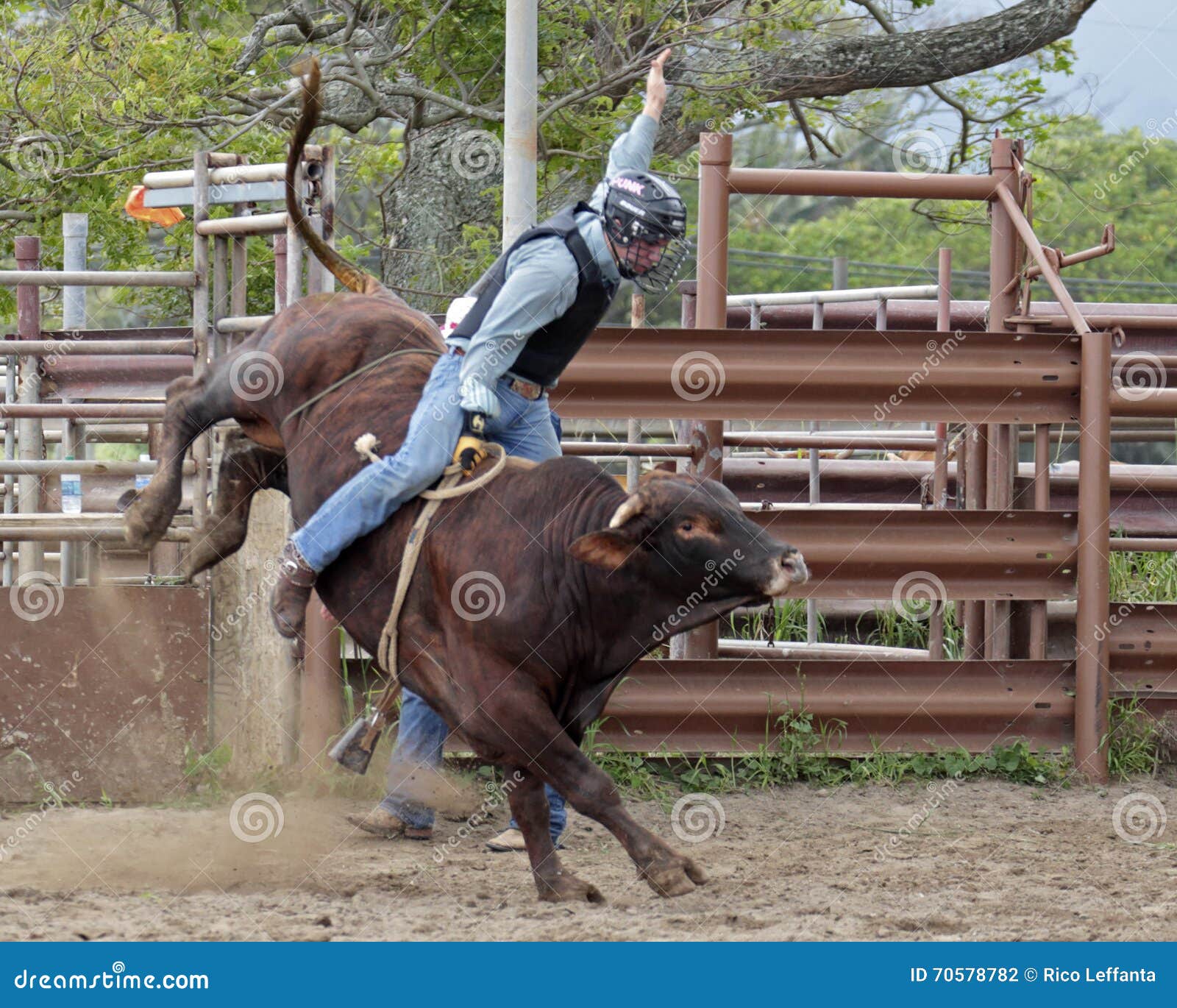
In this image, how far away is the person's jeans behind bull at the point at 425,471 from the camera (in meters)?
4.40

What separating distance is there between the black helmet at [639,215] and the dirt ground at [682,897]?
1.83 metres

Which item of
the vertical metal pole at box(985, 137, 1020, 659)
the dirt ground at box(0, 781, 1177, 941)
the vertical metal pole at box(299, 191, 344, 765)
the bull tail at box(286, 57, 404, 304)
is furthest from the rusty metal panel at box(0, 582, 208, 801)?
the vertical metal pole at box(985, 137, 1020, 659)

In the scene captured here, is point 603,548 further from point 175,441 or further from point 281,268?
point 281,268

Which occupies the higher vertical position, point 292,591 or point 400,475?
point 400,475

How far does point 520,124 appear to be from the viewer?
239 inches

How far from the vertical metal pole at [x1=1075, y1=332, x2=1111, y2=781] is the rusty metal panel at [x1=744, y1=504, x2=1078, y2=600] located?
11 cm

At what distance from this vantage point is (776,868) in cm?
470

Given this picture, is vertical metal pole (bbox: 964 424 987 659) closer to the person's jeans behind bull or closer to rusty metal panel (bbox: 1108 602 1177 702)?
rusty metal panel (bbox: 1108 602 1177 702)

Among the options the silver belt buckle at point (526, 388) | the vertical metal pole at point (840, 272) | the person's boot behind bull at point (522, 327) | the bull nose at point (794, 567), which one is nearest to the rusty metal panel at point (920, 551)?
the silver belt buckle at point (526, 388)

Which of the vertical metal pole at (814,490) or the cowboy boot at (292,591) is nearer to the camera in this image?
the cowboy boot at (292,591)

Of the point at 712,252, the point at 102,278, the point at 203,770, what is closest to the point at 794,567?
the point at 712,252

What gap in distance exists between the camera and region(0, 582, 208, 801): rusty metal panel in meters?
5.70

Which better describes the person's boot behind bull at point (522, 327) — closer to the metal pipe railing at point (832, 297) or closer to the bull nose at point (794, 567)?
the bull nose at point (794, 567)

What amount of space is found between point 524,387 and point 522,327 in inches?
12.8
